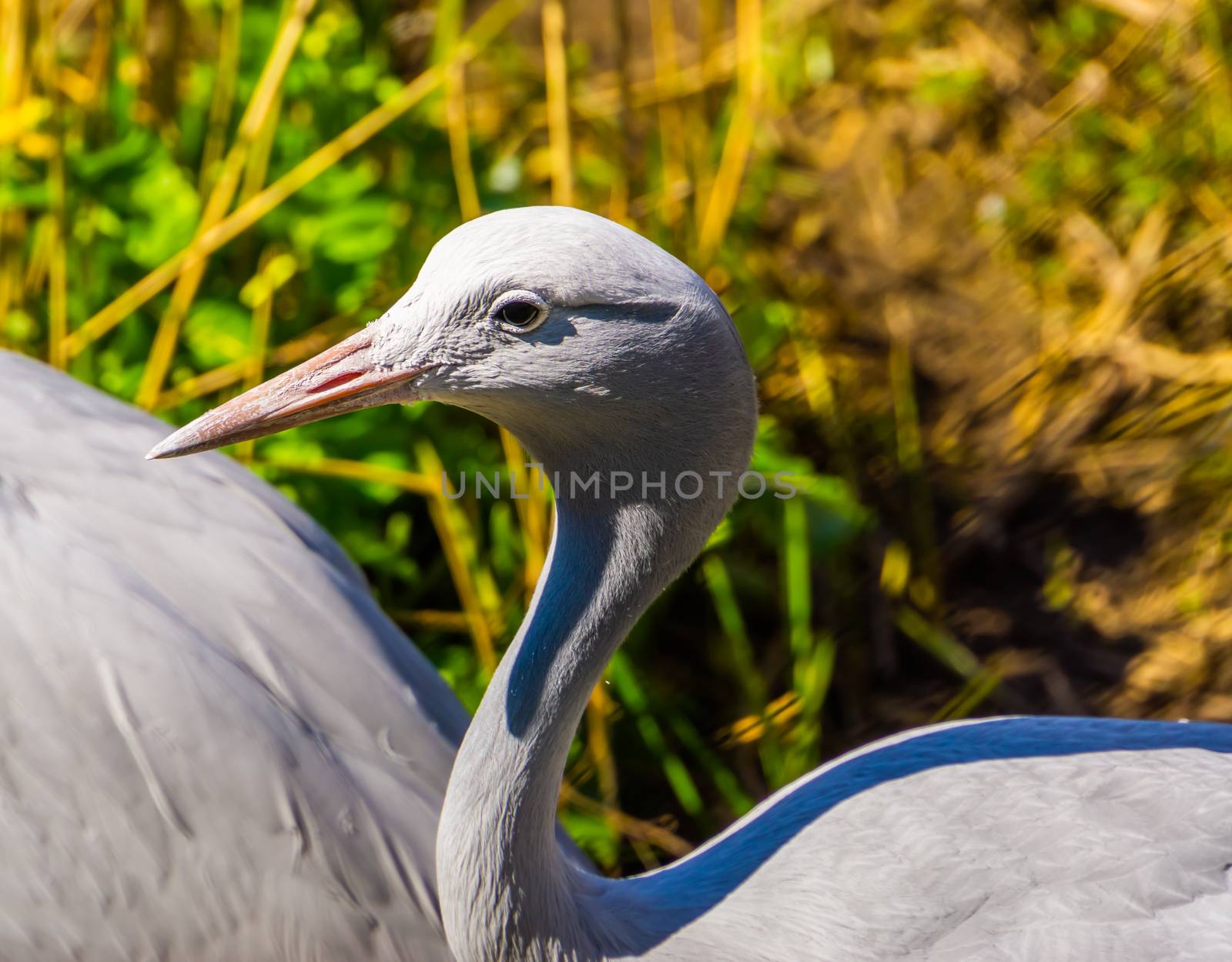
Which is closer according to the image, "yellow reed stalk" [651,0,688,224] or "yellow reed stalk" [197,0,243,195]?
"yellow reed stalk" [197,0,243,195]

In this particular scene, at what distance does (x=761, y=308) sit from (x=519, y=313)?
1.36m

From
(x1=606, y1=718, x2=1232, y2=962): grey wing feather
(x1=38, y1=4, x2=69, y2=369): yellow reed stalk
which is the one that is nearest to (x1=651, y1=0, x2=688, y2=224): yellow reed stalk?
(x1=38, y1=4, x2=69, y2=369): yellow reed stalk

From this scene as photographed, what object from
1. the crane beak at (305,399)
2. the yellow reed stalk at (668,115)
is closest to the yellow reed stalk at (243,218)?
the yellow reed stalk at (668,115)

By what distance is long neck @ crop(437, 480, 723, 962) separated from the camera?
3.59ft

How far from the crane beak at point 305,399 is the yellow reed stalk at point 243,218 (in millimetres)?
1077

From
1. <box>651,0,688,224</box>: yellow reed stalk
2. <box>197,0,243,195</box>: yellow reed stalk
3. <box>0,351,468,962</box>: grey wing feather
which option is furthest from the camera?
<box>651,0,688,224</box>: yellow reed stalk

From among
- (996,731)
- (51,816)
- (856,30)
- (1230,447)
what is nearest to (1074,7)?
(856,30)

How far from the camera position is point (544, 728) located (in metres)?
1.13

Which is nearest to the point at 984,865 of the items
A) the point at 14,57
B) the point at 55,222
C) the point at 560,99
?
the point at 560,99

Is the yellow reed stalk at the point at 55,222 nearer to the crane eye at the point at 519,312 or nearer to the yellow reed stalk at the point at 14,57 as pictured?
the yellow reed stalk at the point at 14,57

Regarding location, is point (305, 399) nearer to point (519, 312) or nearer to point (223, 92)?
point (519, 312)

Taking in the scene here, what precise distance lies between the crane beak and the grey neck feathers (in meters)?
0.12

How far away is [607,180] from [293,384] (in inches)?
65.0

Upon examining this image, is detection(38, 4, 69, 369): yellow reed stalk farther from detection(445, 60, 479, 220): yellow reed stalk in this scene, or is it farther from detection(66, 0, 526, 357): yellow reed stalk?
detection(445, 60, 479, 220): yellow reed stalk
